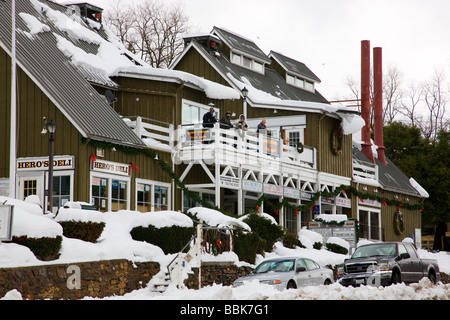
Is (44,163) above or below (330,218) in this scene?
above

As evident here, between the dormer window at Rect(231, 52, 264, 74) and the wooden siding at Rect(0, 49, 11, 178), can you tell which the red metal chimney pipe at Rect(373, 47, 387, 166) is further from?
the wooden siding at Rect(0, 49, 11, 178)

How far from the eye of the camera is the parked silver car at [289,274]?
2041cm

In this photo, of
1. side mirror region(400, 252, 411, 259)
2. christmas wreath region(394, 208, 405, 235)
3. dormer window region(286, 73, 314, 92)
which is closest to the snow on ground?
side mirror region(400, 252, 411, 259)

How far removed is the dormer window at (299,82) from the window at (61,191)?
1977 centimetres

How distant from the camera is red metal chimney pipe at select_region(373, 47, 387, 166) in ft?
156

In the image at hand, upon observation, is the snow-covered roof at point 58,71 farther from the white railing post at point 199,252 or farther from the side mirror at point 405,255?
the side mirror at point 405,255

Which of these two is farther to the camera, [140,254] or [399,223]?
[399,223]

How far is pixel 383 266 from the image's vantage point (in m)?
21.9

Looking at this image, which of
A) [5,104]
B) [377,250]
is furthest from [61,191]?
[377,250]

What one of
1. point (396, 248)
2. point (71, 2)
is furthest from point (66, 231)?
point (71, 2)

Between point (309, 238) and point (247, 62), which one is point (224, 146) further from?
point (247, 62)

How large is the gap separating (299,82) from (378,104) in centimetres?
666
